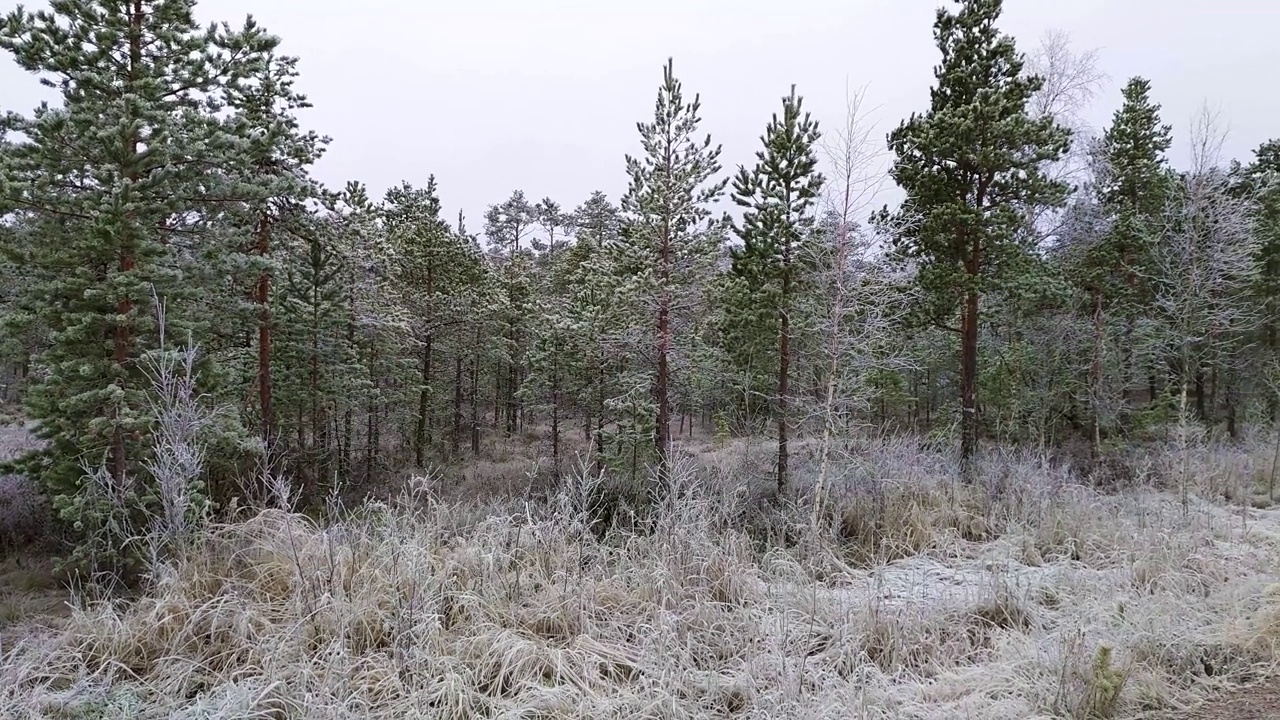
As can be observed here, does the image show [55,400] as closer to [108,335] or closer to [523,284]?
[108,335]

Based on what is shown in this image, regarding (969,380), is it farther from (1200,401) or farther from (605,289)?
(1200,401)

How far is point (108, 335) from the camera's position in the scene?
6703mm

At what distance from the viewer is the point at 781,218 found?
11289 millimetres

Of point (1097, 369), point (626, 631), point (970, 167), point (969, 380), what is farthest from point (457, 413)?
point (1097, 369)

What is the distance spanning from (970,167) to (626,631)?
1075cm

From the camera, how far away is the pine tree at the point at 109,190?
6.14 metres

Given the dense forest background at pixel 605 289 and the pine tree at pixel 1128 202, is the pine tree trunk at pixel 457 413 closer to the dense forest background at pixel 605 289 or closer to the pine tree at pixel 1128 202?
the dense forest background at pixel 605 289

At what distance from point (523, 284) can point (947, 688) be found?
20.4m

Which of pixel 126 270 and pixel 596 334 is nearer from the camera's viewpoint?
pixel 126 270

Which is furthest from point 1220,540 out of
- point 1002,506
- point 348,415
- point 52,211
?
point 348,415

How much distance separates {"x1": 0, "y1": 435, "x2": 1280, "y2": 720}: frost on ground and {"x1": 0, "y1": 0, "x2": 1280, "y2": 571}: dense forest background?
32.4 inches

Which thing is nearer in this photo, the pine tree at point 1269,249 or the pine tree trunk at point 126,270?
the pine tree trunk at point 126,270

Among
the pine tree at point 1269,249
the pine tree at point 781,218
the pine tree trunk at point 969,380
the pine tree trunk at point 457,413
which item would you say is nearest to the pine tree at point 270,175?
the pine tree at point 781,218

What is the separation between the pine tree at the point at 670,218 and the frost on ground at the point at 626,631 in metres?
7.09
